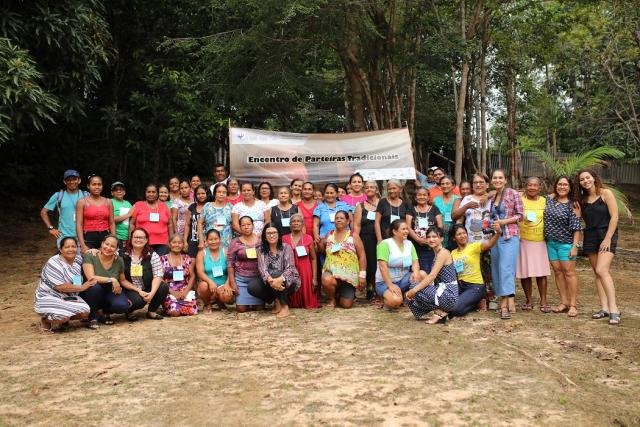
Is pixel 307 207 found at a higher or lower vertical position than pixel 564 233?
higher

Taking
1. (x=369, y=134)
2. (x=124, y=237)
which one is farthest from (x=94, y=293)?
(x=369, y=134)

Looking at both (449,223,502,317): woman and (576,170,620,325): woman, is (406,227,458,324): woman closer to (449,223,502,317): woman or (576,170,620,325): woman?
(449,223,502,317): woman

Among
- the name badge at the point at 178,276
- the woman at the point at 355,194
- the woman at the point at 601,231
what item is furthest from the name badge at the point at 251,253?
the woman at the point at 601,231

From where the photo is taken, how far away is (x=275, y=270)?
622 cm

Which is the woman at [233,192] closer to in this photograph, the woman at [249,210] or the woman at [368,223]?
the woman at [249,210]

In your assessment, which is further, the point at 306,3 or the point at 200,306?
the point at 306,3

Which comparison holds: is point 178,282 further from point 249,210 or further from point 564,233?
point 564,233

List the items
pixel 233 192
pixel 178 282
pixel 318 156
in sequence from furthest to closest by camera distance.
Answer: pixel 318 156
pixel 233 192
pixel 178 282

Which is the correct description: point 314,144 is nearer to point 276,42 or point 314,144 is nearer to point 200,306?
point 276,42

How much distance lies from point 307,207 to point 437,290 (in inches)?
73.0

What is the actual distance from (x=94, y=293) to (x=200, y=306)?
1291mm

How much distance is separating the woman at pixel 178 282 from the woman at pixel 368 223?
1870 mm

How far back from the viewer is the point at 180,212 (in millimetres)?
6922

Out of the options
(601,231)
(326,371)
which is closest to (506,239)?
(601,231)
